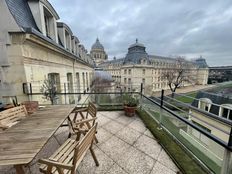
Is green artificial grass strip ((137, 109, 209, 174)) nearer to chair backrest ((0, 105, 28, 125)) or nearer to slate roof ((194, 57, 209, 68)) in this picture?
chair backrest ((0, 105, 28, 125))

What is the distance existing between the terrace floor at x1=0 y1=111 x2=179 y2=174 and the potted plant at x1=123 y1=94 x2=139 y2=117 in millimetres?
625

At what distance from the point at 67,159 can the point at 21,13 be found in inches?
179

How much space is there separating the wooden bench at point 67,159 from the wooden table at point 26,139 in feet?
0.59

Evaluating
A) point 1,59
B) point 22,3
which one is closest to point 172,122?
point 1,59

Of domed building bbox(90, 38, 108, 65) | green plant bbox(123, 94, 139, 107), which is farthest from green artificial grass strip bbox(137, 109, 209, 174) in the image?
domed building bbox(90, 38, 108, 65)

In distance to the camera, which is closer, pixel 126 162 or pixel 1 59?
pixel 126 162

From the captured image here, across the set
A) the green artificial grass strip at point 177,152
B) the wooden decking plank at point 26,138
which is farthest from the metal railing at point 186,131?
the wooden decking plank at point 26,138

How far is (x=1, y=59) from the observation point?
3.29 metres

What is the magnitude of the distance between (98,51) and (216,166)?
62462 mm

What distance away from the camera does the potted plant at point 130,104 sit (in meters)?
4.14

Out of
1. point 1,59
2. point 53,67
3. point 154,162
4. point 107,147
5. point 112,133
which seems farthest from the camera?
point 53,67

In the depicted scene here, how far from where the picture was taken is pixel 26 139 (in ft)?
4.92

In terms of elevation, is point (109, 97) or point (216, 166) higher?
point (109, 97)

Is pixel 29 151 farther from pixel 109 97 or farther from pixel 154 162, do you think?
pixel 109 97
